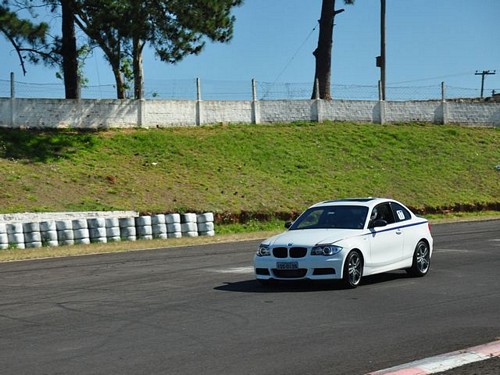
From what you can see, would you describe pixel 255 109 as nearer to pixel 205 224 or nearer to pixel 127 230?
pixel 205 224

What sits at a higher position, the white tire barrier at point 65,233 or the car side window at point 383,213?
the car side window at point 383,213

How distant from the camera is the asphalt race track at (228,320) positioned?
9102mm

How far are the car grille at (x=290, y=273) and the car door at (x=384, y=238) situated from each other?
1388mm

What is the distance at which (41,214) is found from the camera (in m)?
27.9

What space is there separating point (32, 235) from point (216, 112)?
66.8ft

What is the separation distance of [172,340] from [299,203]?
2642cm

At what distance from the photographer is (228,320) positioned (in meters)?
11.7

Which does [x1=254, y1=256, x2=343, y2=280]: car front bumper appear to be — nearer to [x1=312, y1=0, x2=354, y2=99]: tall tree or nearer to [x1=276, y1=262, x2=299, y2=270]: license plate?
[x1=276, y1=262, x2=299, y2=270]: license plate

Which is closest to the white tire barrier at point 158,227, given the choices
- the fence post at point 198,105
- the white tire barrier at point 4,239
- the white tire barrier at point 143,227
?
the white tire barrier at point 143,227

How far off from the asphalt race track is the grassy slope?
14.3m

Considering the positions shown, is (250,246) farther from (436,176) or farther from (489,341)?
(436,176)

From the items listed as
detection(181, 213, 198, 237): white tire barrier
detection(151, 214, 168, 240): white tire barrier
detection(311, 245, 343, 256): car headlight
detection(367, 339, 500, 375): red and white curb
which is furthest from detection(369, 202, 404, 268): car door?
detection(181, 213, 198, 237): white tire barrier

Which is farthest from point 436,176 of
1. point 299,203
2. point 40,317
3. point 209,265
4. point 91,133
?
point 40,317

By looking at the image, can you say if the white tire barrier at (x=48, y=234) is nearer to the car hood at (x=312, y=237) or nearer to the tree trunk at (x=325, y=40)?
the car hood at (x=312, y=237)
